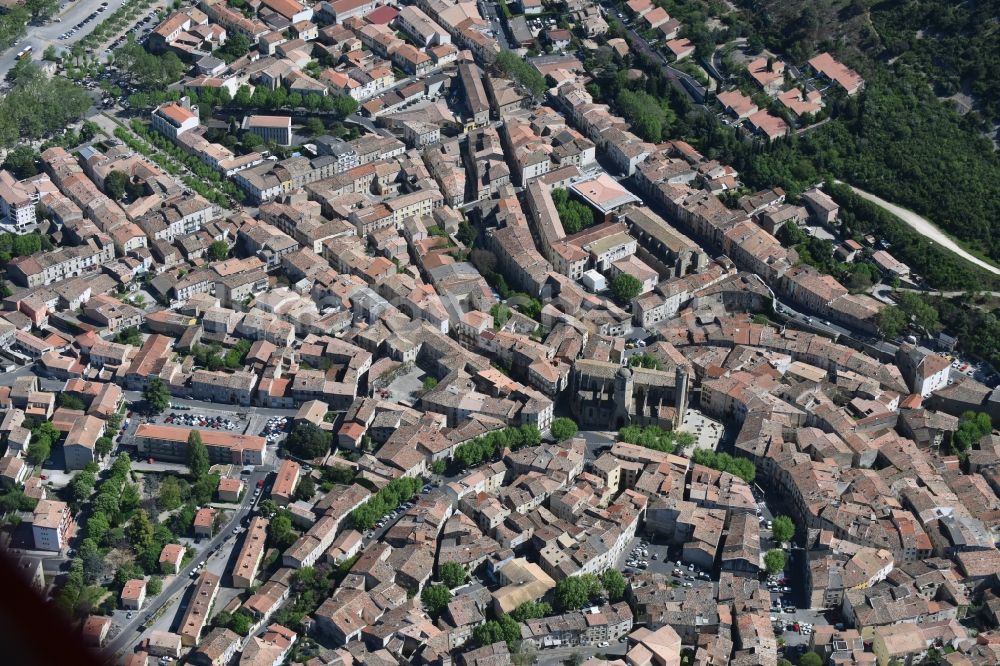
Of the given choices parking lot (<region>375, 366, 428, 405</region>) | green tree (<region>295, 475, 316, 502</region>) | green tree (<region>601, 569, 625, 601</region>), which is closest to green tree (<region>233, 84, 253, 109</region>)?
parking lot (<region>375, 366, 428, 405</region>)

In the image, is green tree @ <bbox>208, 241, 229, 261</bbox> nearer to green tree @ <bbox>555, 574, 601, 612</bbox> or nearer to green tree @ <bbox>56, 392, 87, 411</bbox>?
green tree @ <bbox>56, 392, 87, 411</bbox>

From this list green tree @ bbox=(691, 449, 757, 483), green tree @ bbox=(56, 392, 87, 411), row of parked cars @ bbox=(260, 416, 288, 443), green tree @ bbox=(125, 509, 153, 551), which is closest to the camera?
green tree @ bbox=(125, 509, 153, 551)

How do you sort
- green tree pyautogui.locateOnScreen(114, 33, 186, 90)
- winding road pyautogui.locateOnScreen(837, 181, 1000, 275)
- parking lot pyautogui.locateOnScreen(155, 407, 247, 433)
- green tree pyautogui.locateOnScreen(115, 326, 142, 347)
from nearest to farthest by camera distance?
parking lot pyautogui.locateOnScreen(155, 407, 247, 433), green tree pyautogui.locateOnScreen(115, 326, 142, 347), winding road pyautogui.locateOnScreen(837, 181, 1000, 275), green tree pyautogui.locateOnScreen(114, 33, 186, 90)

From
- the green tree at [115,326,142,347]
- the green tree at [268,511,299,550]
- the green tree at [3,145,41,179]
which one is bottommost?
the green tree at [115,326,142,347]

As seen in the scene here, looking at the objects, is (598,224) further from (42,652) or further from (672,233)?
(42,652)

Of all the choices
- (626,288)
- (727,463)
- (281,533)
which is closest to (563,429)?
(727,463)

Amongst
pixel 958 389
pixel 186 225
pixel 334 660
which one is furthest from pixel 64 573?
pixel 958 389

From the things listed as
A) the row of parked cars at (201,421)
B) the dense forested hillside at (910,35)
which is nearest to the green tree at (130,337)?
the row of parked cars at (201,421)

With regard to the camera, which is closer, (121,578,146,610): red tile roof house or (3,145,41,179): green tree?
(121,578,146,610): red tile roof house
